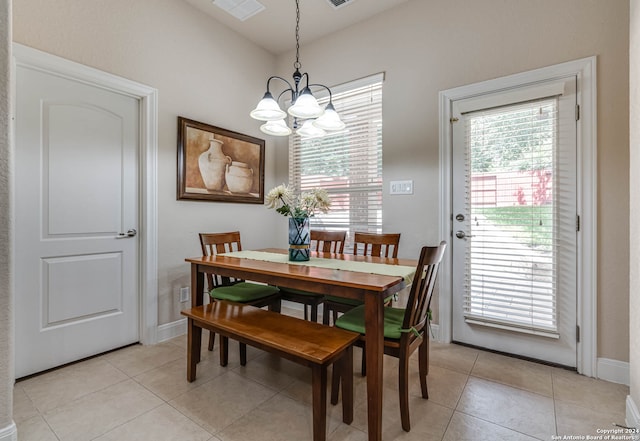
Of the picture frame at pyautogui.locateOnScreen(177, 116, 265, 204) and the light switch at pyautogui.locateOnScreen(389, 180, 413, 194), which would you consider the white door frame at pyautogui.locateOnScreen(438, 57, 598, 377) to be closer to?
the light switch at pyautogui.locateOnScreen(389, 180, 413, 194)

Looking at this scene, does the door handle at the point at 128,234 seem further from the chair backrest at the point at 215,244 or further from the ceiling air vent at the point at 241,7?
the ceiling air vent at the point at 241,7

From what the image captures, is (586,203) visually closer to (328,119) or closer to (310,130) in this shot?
(328,119)

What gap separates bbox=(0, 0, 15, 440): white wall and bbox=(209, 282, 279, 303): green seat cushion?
1182 mm

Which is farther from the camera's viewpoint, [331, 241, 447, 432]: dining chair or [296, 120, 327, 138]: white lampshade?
[296, 120, 327, 138]: white lampshade

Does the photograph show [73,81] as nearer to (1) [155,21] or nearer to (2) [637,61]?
(1) [155,21]

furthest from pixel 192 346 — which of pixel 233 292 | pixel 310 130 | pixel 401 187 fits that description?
pixel 401 187

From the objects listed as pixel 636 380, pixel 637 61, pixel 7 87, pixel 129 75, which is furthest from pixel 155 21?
pixel 636 380

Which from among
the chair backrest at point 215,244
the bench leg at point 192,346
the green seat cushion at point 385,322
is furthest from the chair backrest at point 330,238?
the bench leg at point 192,346

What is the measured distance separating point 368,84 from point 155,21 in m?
1.94

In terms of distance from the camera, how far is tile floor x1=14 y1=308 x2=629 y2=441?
153cm

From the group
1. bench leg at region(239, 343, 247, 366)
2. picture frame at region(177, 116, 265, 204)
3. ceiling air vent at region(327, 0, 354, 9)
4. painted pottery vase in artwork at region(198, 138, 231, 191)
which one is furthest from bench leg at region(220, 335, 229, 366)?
ceiling air vent at region(327, 0, 354, 9)

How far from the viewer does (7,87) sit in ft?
4.45

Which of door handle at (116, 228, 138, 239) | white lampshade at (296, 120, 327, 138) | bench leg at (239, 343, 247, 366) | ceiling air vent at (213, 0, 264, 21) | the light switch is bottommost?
bench leg at (239, 343, 247, 366)

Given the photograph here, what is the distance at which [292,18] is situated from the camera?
299 cm
